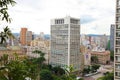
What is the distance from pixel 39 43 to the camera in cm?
5856

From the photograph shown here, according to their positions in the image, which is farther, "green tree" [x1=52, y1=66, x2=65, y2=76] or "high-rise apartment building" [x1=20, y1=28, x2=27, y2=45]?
"high-rise apartment building" [x1=20, y1=28, x2=27, y2=45]

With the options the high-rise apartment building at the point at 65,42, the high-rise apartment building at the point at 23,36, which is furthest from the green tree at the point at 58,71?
the high-rise apartment building at the point at 23,36

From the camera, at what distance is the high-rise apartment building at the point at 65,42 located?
37375mm

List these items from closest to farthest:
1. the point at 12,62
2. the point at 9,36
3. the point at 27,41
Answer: the point at 9,36, the point at 12,62, the point at 27,41

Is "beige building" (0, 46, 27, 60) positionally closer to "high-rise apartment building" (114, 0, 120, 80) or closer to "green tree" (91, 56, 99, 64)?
"high-rise apartment building" (114, 0, 120, 80)

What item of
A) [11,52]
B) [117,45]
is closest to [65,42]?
[117,45]

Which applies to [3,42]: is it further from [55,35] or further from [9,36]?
[55,35]

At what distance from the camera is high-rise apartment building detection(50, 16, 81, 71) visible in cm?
3738

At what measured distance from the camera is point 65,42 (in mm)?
37938

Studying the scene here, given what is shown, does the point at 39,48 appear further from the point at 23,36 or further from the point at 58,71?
the point at 23,36

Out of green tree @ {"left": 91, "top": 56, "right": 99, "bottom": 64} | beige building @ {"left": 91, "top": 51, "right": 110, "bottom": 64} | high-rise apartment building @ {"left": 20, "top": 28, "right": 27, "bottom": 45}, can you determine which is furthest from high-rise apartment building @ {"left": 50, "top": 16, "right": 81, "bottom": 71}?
high-rise apartment building @ {"left": 20, "top": 28, "right": 27, "bottom": 45}

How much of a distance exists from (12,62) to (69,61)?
3492 cm

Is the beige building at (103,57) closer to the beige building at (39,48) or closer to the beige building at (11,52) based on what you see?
the beige building at (39,48)

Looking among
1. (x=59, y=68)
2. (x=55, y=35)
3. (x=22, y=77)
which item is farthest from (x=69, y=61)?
(x=22, y=77)
